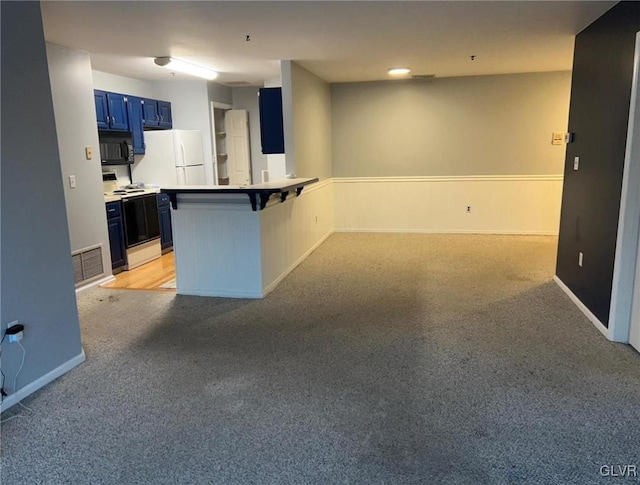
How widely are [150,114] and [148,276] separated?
2.46m

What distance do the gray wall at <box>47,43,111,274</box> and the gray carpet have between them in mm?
926

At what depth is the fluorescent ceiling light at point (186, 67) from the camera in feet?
16.6

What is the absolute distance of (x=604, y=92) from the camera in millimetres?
3607

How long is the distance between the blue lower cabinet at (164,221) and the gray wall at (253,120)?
198 centimetres

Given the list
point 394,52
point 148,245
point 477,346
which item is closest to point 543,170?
point 394,52

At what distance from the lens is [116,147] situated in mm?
5965

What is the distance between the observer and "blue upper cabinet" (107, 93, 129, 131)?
18.9 feet

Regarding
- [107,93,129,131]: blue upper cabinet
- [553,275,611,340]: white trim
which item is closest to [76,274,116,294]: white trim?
[107,93,129,131]: blue upper cabinet

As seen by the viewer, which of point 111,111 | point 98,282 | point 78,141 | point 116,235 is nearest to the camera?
point 78,141

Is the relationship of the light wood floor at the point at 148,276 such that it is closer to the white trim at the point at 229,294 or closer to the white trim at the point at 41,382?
the white trim at the point at 229,294

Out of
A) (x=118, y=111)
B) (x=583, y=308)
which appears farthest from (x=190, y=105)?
(x=583, y=308)

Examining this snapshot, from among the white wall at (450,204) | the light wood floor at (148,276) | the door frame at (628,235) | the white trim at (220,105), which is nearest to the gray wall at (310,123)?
the white wall at (450,204)

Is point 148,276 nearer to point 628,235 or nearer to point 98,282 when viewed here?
point 98,282

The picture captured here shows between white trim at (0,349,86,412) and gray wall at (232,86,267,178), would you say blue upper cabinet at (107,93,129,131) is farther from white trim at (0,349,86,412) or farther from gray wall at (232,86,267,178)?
white trim at (0,349,86,412)
